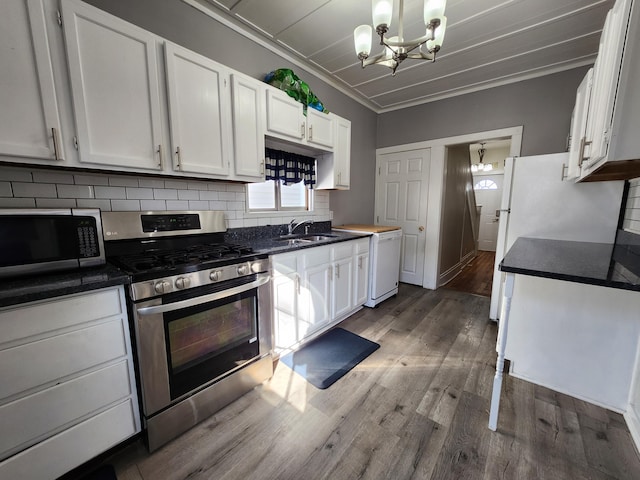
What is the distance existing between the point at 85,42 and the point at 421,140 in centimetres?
356

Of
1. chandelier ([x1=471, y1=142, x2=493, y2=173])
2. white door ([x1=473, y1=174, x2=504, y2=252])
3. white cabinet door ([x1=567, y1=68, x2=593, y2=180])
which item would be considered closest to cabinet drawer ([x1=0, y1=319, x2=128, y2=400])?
white cabinet door ([x1=567, y1=68, x2=593, y2=180])

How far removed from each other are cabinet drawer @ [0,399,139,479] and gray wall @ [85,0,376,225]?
2.29 m

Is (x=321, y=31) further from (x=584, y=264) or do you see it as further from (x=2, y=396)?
(x=2, y=396)

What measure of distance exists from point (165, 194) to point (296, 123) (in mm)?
1237

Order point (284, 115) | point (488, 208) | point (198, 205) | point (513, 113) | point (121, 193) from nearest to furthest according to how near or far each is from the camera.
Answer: point (121, 193) → point (198, 205) → point (284, 115) → point (513, 113) → point (488, 208)

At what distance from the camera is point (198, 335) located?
1469 millimetres

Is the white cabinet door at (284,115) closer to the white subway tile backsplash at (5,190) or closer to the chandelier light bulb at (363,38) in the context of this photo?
the chandelier light bulb at (363,38)

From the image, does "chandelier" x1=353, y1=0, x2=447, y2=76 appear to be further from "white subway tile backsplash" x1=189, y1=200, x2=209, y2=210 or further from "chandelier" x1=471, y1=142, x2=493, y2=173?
"chandelier" x1=471, y1=142, x2=493, y2=173

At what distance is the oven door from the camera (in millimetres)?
1263

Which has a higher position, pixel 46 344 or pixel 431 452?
pixel 46 344

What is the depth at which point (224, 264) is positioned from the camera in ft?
4.87

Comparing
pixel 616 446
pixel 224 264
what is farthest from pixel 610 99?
pixel 224 264

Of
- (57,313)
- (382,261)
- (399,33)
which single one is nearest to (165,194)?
(57,313)

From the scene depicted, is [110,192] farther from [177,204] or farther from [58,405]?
[58,405]
